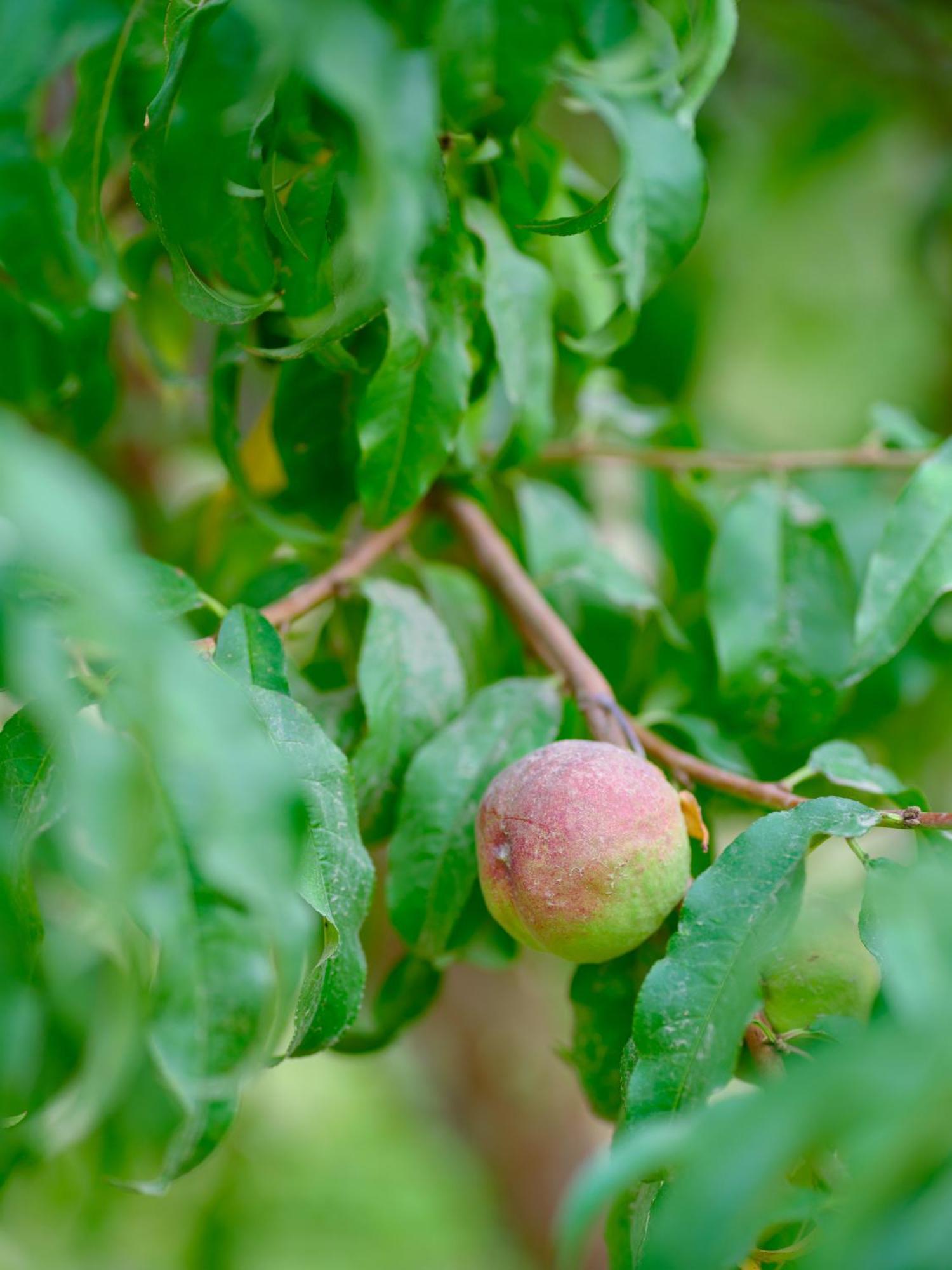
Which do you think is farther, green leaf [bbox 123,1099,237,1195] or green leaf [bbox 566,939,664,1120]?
green leaf [bbox 566,939,664,1120]

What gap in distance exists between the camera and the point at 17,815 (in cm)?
46

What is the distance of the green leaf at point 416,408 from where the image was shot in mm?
605

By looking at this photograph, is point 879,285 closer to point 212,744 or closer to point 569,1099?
point 569,1099

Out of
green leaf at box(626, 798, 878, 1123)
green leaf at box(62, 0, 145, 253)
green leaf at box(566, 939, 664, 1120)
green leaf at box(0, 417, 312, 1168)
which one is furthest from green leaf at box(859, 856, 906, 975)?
green leaf at box(62, 0, 145, 253)

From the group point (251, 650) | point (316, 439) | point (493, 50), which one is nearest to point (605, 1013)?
point (251, 650)

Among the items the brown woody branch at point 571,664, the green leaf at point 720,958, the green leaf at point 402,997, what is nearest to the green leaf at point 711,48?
the brown woody branch at point 571,664

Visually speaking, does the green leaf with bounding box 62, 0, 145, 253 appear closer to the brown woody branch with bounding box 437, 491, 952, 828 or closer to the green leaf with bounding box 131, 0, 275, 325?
the green leaf with bounding box 131, 0, 275, 325

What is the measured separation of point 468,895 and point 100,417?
408mm

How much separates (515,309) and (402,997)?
0.40 metres

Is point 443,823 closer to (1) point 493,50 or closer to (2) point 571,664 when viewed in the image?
(2) point 571,664

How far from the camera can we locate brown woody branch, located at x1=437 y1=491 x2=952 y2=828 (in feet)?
1.88

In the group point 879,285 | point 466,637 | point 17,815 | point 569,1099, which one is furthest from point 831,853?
point 17,815

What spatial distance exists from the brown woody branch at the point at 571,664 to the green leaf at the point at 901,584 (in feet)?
0.29

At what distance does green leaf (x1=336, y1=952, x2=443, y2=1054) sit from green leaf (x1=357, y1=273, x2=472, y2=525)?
0.89ft
